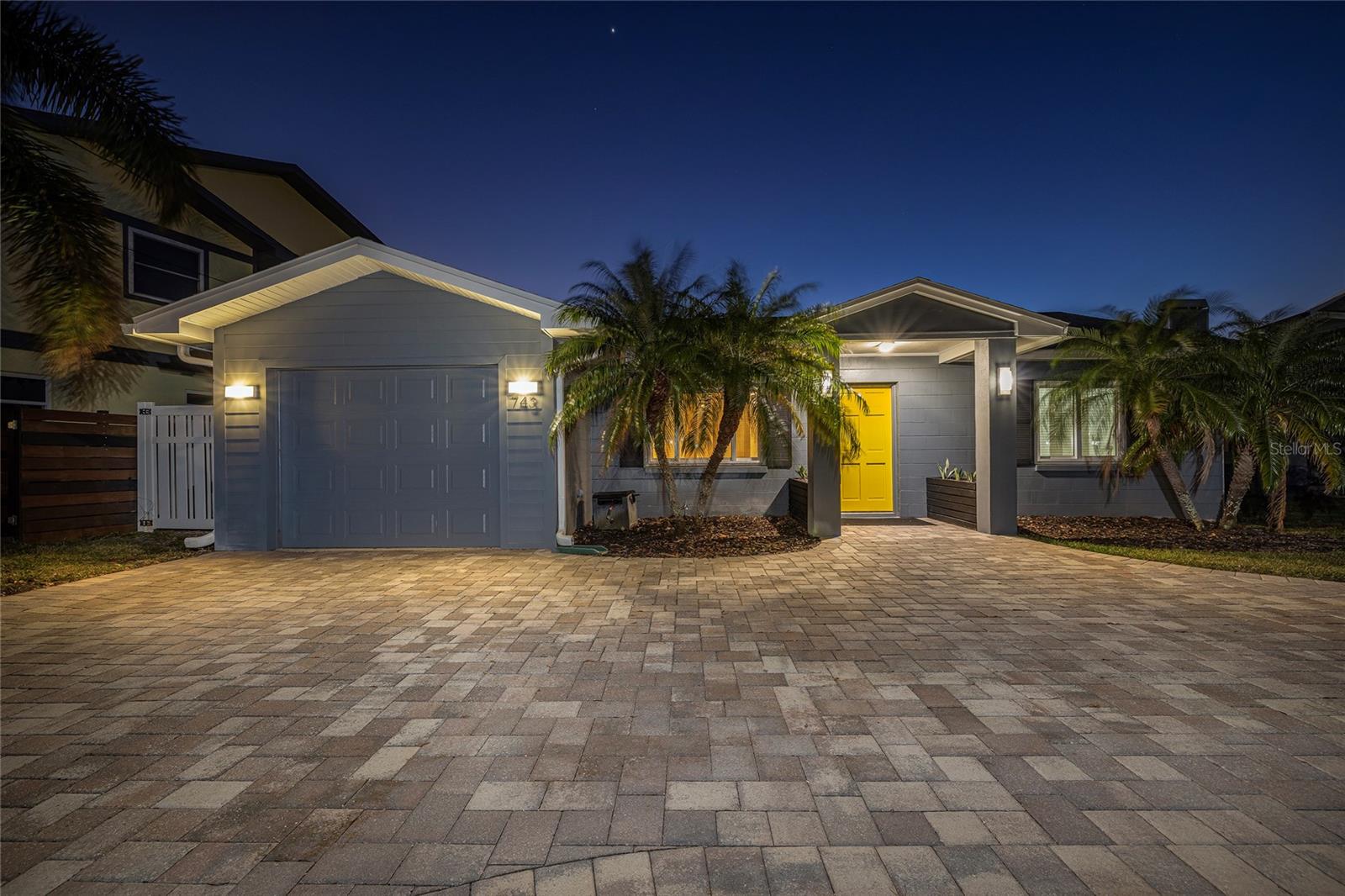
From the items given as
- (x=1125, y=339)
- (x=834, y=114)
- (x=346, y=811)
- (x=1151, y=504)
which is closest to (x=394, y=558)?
(x=346, y=811)

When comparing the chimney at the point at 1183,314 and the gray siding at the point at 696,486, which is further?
the gray siding at the point at 696,486

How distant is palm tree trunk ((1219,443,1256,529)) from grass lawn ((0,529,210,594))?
47.5 ft

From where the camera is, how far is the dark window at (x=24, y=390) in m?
9.14

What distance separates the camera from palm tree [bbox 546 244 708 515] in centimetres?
777

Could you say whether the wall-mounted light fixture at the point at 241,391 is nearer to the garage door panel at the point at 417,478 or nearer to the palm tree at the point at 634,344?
the garage door panel at the point at 417,478

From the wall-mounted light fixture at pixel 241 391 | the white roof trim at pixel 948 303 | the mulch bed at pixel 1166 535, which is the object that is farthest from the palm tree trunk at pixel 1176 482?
the wall-mounted light fixture at pixel 241 391

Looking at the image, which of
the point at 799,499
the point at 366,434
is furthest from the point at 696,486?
the point at 366,434

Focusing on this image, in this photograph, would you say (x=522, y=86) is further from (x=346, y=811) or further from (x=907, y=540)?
(x=346, y=811)

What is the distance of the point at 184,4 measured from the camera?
8352mm

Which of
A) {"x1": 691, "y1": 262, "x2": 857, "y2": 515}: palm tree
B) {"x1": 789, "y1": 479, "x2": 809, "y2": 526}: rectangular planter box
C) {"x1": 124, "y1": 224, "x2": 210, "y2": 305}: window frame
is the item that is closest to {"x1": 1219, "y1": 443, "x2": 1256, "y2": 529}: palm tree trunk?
{"x1": 691, "y1": 262, "x2": 857, "y2": 515}: palm tree

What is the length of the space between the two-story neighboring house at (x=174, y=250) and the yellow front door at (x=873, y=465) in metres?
10.6

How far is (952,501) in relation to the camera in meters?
10.3

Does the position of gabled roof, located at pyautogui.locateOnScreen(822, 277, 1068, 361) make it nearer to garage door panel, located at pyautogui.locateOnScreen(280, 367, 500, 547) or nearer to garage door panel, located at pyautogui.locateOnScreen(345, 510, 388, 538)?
garage door panel, located at pyautogui.locateOnScreen(280, 367, 500, 547)

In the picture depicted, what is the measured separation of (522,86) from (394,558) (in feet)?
29.2
